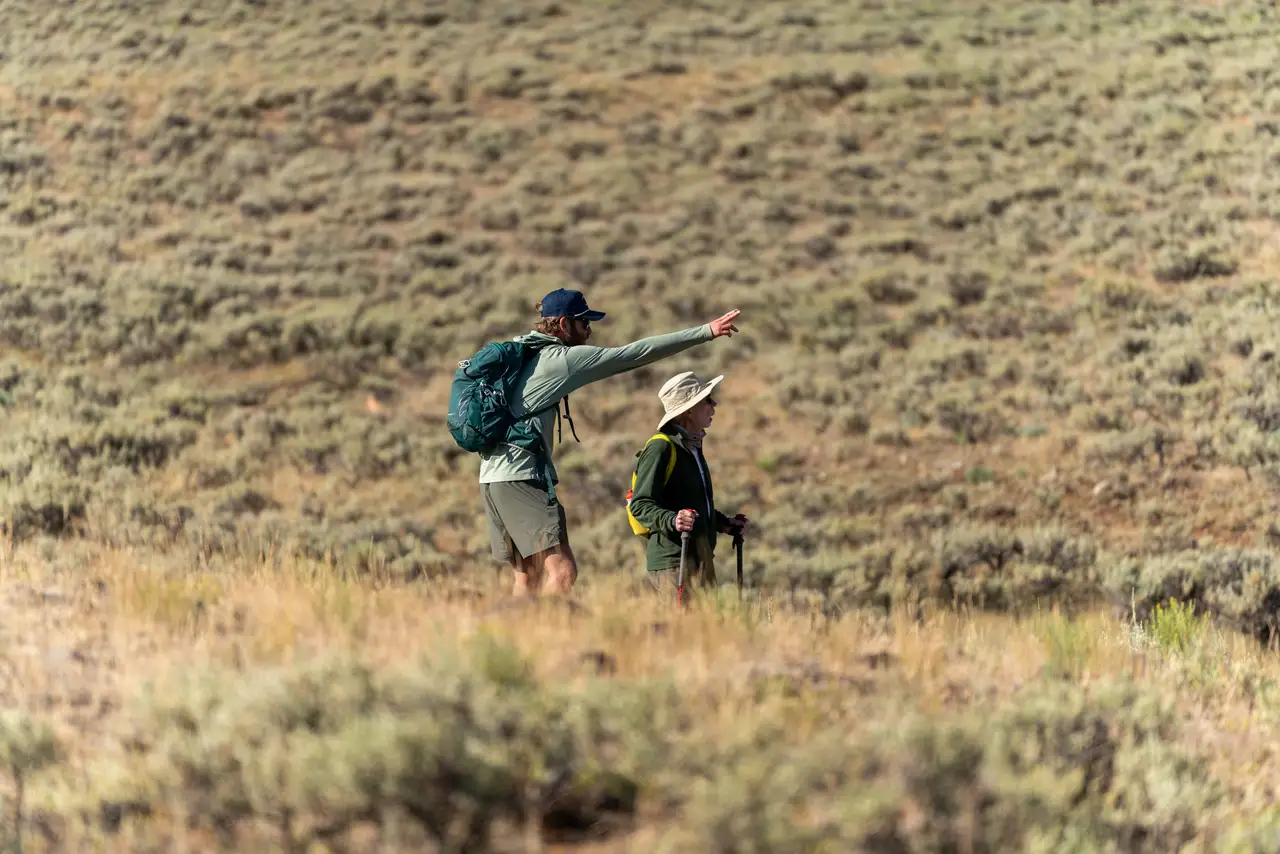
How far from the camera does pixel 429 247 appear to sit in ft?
73.3

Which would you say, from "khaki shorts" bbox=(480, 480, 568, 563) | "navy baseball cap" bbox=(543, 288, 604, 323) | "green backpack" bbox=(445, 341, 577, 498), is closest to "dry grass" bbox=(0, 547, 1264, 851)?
"khaki shorts" bbox=(480, 480, 568, 563)

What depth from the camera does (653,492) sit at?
5629 millimetres

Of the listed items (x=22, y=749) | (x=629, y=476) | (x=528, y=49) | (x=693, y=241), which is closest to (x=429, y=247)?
(x=693, y=241)

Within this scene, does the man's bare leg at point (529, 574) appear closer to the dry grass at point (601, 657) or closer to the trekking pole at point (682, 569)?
the dry grass at point (601, 657)

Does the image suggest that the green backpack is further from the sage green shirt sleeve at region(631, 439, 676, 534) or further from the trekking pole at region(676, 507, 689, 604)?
the trekking pole at region(676, 507, 689, 604)

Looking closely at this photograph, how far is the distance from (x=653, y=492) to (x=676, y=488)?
19 centimetres

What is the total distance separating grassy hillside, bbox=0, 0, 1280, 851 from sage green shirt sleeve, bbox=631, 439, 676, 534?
680 mm

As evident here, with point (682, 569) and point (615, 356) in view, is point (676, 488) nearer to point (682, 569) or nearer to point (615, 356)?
point (682, 569)

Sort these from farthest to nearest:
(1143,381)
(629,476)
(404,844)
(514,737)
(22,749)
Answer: (1143,381) < (629,476) < (22,749) < (514,737) < (404,844)

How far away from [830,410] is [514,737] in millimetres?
13690

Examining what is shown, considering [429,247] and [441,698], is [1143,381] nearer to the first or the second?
[429,247]

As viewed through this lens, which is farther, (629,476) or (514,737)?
(629,476)

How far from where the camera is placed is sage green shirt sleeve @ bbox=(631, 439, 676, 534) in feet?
18.3

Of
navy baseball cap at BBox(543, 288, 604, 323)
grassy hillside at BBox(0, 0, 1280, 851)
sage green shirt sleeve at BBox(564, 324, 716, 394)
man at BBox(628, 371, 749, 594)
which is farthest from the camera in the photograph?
navy baseball cap at BBox(543, 288, 604, 323)
